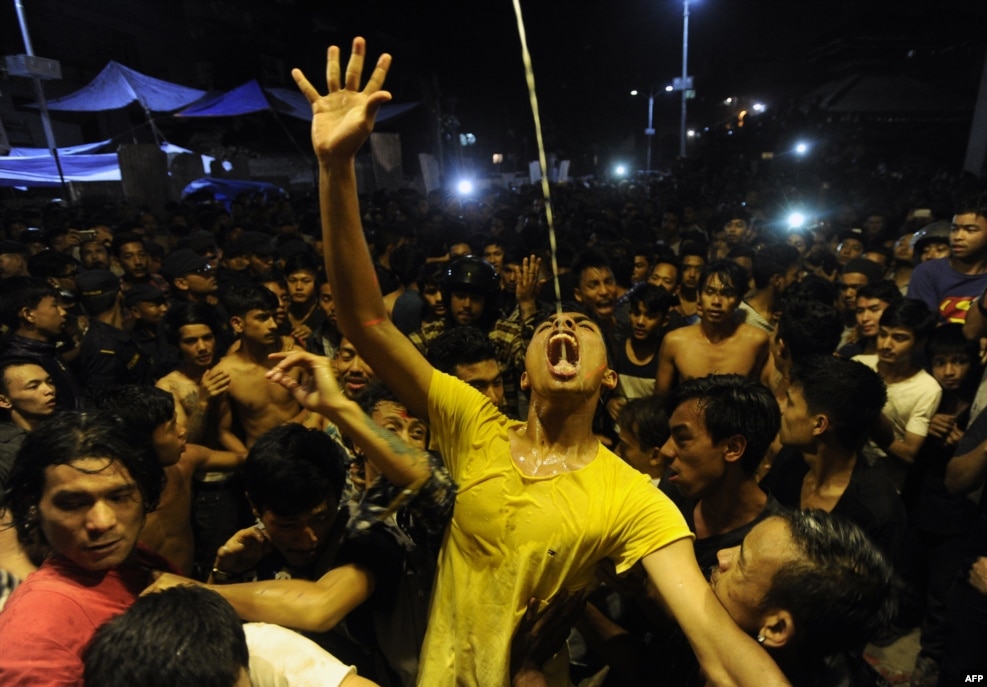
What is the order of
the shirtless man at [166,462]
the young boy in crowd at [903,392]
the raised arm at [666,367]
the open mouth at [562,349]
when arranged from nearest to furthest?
the open mouth at [562,349] → the shirtless man at [166,462] → the young boy in crowd at [903,392] → the raised arm at [666,367]

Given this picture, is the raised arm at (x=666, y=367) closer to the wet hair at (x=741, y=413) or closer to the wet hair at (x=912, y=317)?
the wet hair at (x=912, y=317)

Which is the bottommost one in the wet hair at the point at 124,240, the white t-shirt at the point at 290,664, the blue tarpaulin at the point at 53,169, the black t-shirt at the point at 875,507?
the black t-shirt at the point at 875,507

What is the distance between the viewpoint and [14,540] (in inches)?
87.7

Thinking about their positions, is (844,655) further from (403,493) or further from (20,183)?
(20,183)

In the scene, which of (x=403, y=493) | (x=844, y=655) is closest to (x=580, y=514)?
(x=403, y=493)

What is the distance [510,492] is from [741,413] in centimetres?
121

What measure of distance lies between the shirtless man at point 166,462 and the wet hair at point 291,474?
2.60ft

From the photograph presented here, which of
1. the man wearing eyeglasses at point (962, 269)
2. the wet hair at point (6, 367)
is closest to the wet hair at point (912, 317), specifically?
the man wearing eyeglasses at point (962, 269)

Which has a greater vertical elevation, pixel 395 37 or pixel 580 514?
pixel 395 37

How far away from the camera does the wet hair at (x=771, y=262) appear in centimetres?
601

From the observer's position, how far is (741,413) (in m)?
2.56

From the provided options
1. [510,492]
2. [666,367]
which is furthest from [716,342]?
[510,492]

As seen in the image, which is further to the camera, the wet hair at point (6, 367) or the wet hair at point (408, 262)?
the wet hair at point (408, 262)

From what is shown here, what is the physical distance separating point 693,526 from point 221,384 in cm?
314
